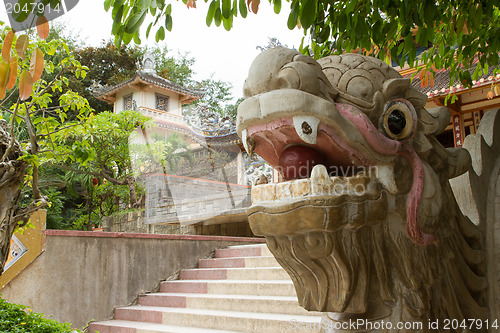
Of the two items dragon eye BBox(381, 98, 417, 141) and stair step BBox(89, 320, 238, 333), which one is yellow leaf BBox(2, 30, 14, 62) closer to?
dragon eye BBox(381, 98, 417, 141)

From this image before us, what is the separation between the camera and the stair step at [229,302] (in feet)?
13.0

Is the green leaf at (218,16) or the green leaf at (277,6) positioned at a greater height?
the green leaf at (277,6)

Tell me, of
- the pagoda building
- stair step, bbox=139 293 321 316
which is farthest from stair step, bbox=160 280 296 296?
the pagoda building

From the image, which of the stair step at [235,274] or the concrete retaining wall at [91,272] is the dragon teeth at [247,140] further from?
the concrete retaining wall at [91,272]

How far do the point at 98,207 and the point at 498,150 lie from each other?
53.2ft

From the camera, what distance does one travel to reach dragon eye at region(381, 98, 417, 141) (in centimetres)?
133

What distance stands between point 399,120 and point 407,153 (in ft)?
0.39

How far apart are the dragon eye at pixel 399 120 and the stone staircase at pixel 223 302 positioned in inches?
98.3

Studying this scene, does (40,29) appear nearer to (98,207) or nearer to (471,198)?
(471,198)

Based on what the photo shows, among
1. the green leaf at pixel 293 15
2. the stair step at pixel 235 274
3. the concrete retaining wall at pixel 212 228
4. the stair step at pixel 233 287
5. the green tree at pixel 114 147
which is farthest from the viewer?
the green tree at pixel 114 147

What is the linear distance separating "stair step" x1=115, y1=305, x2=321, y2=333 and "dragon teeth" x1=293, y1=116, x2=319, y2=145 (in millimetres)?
2125

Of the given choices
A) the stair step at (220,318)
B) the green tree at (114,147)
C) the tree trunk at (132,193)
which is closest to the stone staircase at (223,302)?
the stair step at (220,318)

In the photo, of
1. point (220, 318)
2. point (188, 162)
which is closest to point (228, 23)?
point (220, 318)

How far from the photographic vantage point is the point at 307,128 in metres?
1.17
